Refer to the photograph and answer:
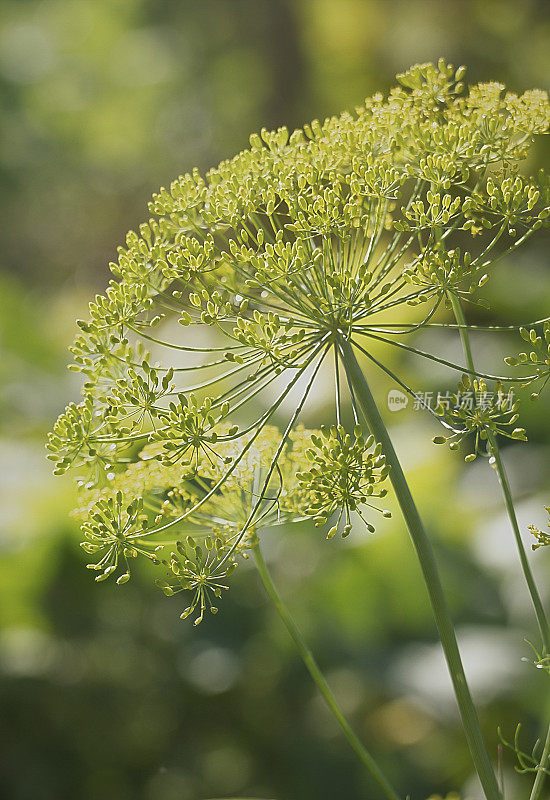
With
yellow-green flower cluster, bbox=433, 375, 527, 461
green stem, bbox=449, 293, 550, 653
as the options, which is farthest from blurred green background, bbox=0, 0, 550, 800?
yellow-green flower cluster, bbox=433, 375, 527, 461

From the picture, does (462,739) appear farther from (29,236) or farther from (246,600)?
(29,236)

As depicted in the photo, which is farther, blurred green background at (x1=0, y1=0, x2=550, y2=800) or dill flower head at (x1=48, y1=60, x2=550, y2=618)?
blurred green background at (x1=0, y1=0, x2=550, y2=800)

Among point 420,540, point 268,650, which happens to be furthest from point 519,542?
point 268,650

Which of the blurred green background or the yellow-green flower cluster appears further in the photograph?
the blurred green background

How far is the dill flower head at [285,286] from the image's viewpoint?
47cm

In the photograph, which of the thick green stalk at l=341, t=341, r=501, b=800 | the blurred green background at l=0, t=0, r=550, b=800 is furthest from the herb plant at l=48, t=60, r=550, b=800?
the blurred green background at l=0, t=0, r=550, b=800

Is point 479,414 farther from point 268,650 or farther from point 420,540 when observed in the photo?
point 268,650

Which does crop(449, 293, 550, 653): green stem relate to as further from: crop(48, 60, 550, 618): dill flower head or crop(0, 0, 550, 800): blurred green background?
crop(0, 0, 550, 800): blurred green background

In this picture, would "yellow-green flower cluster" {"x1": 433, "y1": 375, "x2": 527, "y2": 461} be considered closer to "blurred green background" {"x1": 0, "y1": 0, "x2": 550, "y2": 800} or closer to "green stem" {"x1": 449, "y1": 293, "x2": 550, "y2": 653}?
"green stem" {"x1": 449, "y1": 293, "x2": 550, "y2": 653}

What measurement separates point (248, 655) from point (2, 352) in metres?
1.99

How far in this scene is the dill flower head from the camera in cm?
47

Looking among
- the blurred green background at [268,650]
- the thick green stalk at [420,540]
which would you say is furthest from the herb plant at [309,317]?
the blurred green background at [268,650]

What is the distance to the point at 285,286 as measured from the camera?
0.50 metres

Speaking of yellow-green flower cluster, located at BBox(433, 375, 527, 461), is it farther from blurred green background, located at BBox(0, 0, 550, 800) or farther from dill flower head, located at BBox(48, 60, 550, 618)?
blurred green background, located at BBox(0, 0, 550, 800)
